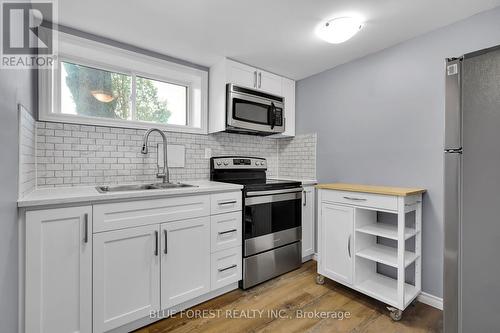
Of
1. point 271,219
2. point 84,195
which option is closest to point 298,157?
point 271,219

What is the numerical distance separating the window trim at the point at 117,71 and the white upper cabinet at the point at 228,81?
100 mm

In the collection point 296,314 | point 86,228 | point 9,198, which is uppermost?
point 9,198

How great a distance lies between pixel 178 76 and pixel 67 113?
108 centimetres

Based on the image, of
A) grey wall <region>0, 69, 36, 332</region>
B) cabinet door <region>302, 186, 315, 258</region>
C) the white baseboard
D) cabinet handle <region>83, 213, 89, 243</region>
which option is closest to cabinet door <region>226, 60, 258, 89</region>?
cabinet door <region>302, 186, 315, 258</region>

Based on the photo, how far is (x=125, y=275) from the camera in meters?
1.54

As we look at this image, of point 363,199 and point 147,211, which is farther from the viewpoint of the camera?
point 363,199

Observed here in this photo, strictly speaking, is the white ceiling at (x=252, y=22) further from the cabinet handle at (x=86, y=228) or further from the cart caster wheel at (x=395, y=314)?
the cart caster wheel at (x=395, y=314)

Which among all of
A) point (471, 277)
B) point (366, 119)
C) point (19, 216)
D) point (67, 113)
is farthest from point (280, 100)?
point (19, 216)

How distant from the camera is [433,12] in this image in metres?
1.69

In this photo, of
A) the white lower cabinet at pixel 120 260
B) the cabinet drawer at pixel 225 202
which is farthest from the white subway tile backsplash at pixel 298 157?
the white lower cabinet at pixel 120 260

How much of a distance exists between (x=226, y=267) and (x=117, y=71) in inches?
82.4

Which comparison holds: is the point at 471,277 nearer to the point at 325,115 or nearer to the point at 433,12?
the point at 433,12

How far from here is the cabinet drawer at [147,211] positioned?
1468 mm

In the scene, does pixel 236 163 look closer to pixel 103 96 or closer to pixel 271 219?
pixel 271 219
